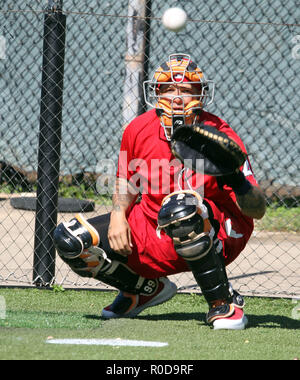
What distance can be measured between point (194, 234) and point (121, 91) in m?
5.19

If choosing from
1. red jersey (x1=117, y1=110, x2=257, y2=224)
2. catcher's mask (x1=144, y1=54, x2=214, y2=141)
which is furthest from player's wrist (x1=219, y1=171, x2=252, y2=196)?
catcher's mask (x1=144, y1=54, x2=214, y2=141)

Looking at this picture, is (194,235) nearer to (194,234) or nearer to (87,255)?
(194,234)

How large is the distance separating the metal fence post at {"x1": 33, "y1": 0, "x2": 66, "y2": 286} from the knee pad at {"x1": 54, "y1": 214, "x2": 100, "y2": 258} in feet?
4.18

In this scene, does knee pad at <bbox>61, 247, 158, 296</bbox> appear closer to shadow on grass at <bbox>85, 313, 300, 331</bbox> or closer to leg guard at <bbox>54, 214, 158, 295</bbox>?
leg guard at <bbox>54, 214, 158, 295</bbox>

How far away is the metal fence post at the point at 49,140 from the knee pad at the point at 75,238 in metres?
1.27

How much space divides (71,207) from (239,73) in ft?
A: 8.21

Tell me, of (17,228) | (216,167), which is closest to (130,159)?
(216,167)

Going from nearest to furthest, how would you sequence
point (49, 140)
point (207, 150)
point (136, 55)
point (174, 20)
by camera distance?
1. point (207, 150)
2. point (174, 20)
3. point (49, 140)
4. point (136, 55)

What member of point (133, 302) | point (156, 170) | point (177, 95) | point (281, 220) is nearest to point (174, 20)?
point (177, 95)

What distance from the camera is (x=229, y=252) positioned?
435cm

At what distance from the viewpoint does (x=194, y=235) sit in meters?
3.96

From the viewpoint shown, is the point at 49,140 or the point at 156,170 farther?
the point at 49,140

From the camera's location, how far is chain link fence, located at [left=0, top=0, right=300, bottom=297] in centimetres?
864

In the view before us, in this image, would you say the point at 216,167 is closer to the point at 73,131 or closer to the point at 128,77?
the point at 128,77
